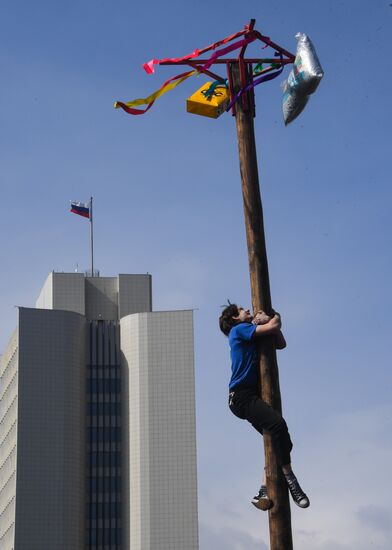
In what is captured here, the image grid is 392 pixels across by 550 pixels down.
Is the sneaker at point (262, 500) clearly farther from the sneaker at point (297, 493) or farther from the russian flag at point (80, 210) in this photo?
the russian flag at point (80, 210)

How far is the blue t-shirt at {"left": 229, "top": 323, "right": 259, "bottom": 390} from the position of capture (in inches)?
556

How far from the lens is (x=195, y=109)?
16406 mm

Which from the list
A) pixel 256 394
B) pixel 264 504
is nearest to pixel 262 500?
pixel 264 504

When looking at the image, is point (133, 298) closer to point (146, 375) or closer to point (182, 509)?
point (146, 375)

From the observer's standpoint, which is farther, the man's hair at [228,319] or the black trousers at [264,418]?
the man's hair at [228,319]

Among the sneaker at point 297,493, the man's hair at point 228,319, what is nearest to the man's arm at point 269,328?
the man's hair at point 228,319

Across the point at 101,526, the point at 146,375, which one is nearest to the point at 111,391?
the point at 146,375

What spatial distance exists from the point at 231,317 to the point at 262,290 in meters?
0.82

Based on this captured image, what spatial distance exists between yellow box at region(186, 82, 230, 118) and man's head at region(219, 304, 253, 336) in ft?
9.72

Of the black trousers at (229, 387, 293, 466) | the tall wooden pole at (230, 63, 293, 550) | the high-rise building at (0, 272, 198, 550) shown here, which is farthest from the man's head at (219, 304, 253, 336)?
the high-rise building at (0, 272, 198, 550)

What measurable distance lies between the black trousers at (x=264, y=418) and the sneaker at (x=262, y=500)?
17.7 inches

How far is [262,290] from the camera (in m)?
14.2

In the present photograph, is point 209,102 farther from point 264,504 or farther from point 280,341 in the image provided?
point 264,504

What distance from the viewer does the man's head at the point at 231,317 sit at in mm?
14773
